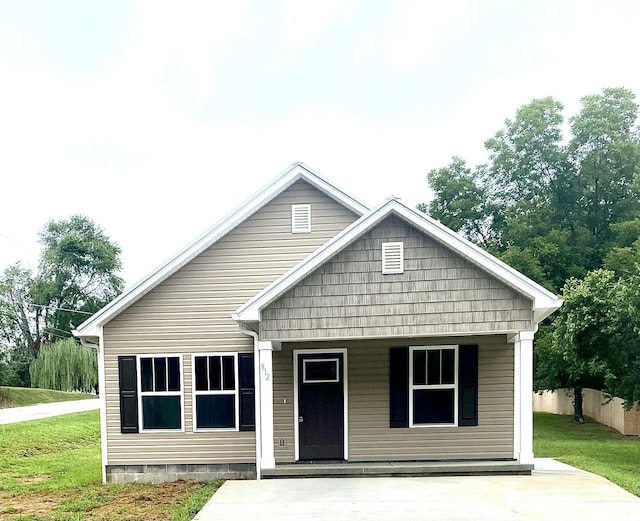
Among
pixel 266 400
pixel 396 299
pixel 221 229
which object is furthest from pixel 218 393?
pixel 396 299

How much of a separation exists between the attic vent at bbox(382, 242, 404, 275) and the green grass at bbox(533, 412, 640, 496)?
15.9 ft

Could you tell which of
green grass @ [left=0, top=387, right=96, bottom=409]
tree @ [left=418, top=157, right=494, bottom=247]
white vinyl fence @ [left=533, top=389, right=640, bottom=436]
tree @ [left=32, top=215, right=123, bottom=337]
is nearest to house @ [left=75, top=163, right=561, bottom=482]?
white vinyl fence @ [left=533, top=389, right=640, bottom=436]

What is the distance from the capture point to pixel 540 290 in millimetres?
7473

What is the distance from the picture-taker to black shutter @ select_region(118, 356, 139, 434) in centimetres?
882

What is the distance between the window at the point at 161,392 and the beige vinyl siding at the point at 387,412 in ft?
6.05

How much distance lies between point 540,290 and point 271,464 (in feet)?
17.1

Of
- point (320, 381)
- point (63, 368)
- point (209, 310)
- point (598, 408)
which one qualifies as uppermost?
point (209, 310)

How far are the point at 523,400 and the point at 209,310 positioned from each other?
18.9 ft

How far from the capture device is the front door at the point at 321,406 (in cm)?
858

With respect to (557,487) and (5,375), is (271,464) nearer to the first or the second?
(557,487)

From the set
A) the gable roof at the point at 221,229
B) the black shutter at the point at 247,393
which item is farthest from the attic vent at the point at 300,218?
the black shutter at the point at 247,393

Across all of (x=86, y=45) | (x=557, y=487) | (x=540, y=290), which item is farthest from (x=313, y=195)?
(x=86, y=45)

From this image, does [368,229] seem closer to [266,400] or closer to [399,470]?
[266,400]

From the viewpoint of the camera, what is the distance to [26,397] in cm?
2794
